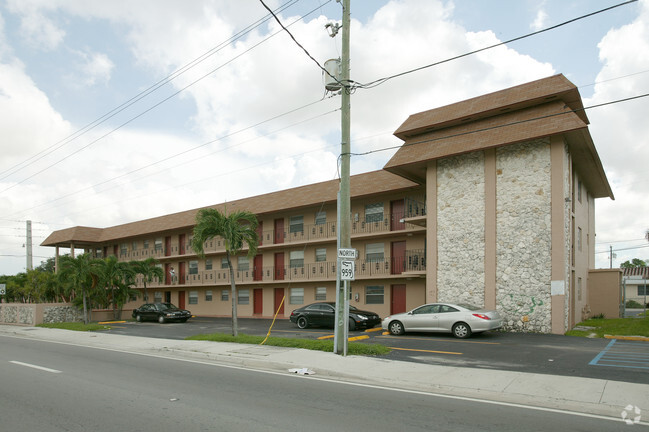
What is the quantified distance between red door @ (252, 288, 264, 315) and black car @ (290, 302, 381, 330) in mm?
11451

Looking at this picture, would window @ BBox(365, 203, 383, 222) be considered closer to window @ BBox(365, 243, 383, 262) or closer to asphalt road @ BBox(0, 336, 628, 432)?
window @ BBox(365, 243, 383, 262)

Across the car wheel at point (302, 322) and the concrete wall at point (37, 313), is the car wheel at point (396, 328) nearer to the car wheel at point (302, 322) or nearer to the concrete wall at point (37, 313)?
the car wheel at point (302, 322)

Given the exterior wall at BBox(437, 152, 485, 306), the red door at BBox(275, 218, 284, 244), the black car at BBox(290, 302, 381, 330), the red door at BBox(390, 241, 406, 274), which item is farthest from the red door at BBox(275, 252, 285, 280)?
the exterior wall at BBox(437, 152, 485, 306)

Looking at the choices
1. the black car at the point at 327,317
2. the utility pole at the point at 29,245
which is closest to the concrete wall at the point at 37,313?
the utility pole at the point at 29,245

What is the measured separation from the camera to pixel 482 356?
520 inches

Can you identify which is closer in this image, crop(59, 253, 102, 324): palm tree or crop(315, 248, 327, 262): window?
crop(59, 253, 102, 324): palm tree

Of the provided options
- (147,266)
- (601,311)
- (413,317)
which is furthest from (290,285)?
(601,311)

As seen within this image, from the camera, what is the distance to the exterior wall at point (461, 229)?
68.5ft

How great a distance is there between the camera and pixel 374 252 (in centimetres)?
2888

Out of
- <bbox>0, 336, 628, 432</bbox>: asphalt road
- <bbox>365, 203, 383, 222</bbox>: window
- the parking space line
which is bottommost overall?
the parking space line

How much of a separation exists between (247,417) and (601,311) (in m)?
25.5

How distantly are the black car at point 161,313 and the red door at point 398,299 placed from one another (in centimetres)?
1432

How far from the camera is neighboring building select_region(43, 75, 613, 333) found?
62.5 ft

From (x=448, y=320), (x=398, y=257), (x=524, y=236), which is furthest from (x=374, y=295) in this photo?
(x=524, y=236)
